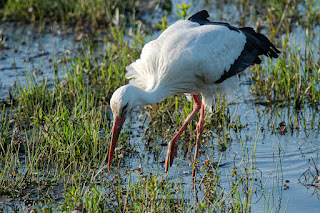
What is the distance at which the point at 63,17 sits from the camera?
9453 mm

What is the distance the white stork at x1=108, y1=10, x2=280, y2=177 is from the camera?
16.1ft

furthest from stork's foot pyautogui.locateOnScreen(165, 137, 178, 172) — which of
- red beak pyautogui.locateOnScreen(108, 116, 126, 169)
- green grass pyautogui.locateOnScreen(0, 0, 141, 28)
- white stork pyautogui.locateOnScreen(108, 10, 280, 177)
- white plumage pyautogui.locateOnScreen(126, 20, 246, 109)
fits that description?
green grass pyautogui.locateOnScreen(0, 0, 141, 28)

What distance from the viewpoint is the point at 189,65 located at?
5145 mm

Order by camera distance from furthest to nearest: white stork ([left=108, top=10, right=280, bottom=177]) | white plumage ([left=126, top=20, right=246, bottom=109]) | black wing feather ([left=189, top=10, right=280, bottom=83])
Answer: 1. black wing feather ([left=189, top=10, right=280, bottom=83])
2. white plumage ([left=126, top=20, right=246, bottom=109])
3. white stork ([left=108, top=10, right=280, bottom=177])

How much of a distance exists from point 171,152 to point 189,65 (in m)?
0.92

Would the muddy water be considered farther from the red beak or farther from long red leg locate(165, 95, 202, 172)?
the red beak

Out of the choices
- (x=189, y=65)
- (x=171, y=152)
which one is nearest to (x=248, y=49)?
(x=189, y=65)

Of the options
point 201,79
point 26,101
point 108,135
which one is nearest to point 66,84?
point 26,101

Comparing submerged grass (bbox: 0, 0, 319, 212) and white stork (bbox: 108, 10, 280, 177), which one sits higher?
white stork (bbox: 108, 10, 280, 177)

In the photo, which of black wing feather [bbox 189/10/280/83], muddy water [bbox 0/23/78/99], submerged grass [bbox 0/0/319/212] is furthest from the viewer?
muddy water [bbox 0/23/78/99]

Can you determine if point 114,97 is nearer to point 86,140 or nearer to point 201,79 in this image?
point 86,140

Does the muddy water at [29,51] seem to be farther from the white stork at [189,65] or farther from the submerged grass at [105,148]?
the white stork at [189,65]

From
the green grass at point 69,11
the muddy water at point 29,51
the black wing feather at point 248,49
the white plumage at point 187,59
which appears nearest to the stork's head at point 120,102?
the white plumage at point 187,59

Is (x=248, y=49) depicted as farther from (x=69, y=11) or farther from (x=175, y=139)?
(x=69, y=11)
